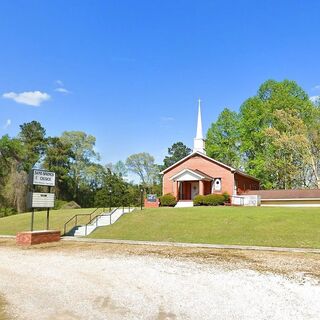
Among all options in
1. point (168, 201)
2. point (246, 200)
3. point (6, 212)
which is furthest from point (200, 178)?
point (6, 212)

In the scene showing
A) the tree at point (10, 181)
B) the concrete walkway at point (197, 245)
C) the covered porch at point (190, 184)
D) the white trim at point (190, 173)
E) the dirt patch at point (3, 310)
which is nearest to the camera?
the dirt patch at point (3, 310)

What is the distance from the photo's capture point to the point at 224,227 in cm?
2022

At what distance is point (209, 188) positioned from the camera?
36.9m

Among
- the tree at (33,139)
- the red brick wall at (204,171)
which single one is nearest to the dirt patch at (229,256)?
the red brick wall at (204,171)

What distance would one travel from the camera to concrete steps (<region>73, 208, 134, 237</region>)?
22.3 m

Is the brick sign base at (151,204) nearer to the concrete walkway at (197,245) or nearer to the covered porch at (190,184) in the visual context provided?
the covered porch at (190,184)

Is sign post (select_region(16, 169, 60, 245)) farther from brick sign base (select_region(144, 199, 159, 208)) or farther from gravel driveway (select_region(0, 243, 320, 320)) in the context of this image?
brick sign base (select_region(144, 199, 159, 208))

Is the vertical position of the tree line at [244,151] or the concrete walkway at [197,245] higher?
the tree line at [244,151]

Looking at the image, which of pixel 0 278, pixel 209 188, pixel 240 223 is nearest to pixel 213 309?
pixel 0 278

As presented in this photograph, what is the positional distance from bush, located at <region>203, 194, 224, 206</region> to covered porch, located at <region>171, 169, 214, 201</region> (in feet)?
7.90

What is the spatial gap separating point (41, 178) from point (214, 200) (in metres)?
16.5

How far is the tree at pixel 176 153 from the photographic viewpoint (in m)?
97.2

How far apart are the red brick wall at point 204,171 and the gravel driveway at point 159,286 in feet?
72.6

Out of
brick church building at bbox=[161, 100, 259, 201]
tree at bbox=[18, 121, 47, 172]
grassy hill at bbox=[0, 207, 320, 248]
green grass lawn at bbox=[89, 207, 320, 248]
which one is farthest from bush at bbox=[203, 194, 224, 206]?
tree at bbox=[18, 121, 47, 172]
